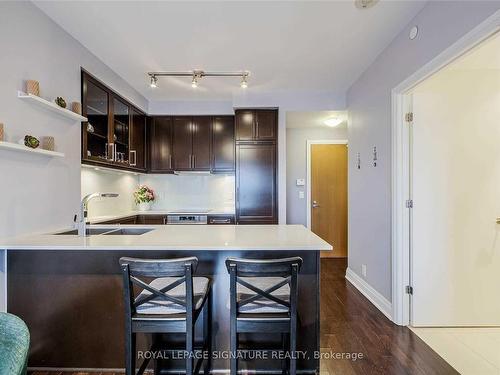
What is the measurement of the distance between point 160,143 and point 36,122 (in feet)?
7.56

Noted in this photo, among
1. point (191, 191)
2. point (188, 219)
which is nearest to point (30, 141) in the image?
point (188, 219)

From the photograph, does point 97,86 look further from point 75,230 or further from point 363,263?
point 363,263

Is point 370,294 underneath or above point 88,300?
underneath

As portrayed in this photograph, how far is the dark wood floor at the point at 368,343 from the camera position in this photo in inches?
73.8

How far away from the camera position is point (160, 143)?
4.34m

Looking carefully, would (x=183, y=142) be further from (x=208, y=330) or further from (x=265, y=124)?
(x=208, y=330)

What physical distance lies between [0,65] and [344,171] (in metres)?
4.62

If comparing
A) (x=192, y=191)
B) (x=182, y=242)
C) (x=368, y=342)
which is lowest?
(x=368, y=342)

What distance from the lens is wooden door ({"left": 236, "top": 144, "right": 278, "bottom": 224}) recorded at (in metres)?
3.95

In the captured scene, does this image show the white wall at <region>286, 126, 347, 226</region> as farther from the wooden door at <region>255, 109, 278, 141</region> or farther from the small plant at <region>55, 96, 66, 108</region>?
the small plant at <region>55, 96, 66, 108</region>

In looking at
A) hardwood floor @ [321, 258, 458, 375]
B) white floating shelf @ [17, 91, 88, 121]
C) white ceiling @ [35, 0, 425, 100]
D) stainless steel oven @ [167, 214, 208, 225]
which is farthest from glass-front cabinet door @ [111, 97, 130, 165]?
hardwood floor @ [321, 258, 458, 375]

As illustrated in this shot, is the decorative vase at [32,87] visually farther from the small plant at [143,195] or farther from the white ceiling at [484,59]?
the white ceiling at [484,59]

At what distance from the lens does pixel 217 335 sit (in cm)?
184

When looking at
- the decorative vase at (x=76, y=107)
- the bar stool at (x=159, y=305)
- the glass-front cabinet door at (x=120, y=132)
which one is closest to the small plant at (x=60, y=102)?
the decorative vase at (x=76, y=107)
